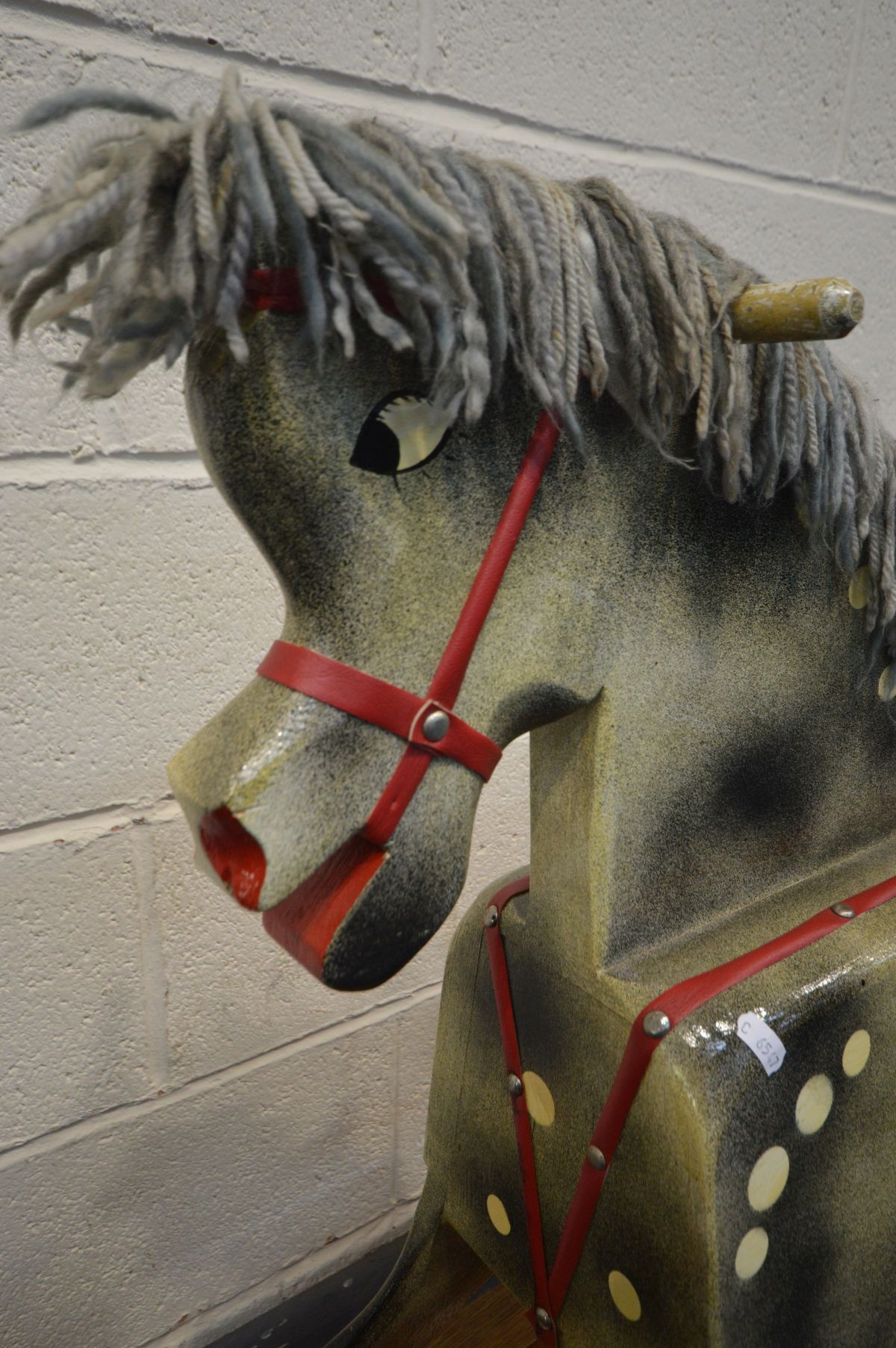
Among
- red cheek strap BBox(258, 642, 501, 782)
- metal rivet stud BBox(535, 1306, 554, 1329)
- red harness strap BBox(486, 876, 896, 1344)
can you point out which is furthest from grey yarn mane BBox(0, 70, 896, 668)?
metal rivet stud BBox(535, 1306, 554, 1329)

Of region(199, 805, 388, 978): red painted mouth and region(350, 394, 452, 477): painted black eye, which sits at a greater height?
region(350, 394, 452, 477): painted black eye

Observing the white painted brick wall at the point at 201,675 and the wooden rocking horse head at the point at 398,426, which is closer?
the wooden rocking horse head at the point at 398,426

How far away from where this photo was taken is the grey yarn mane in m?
0.32

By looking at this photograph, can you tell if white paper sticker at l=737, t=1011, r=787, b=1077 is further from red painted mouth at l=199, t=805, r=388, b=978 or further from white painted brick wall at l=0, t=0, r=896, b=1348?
white painted brick wall at l=0, t=0, r=896, b=1348

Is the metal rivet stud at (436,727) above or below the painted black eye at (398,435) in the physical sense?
below

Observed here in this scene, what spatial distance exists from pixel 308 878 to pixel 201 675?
41 cm

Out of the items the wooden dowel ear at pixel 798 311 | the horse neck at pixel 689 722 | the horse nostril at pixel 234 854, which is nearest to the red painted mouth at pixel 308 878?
the horse nostril at pixel 234 854

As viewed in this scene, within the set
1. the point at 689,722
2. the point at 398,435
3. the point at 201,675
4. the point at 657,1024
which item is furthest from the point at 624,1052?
the point at 201,675

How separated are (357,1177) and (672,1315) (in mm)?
651

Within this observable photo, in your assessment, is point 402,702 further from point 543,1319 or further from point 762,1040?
point 543,1319

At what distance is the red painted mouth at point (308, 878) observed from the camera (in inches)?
15.6

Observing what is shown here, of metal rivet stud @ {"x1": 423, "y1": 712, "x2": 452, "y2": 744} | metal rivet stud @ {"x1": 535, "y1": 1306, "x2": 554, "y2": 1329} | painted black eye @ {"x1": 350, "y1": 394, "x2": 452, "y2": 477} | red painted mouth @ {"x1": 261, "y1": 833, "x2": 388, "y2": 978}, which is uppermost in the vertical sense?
painted black eye @ {"x1": 350, "y1": 394, "x2": 452, "y2": 477}

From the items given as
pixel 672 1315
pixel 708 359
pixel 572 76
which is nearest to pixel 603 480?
pixel 708 359

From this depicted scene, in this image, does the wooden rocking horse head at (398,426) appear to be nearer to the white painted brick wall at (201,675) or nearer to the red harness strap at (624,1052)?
the red harness strap at (624,1052)
